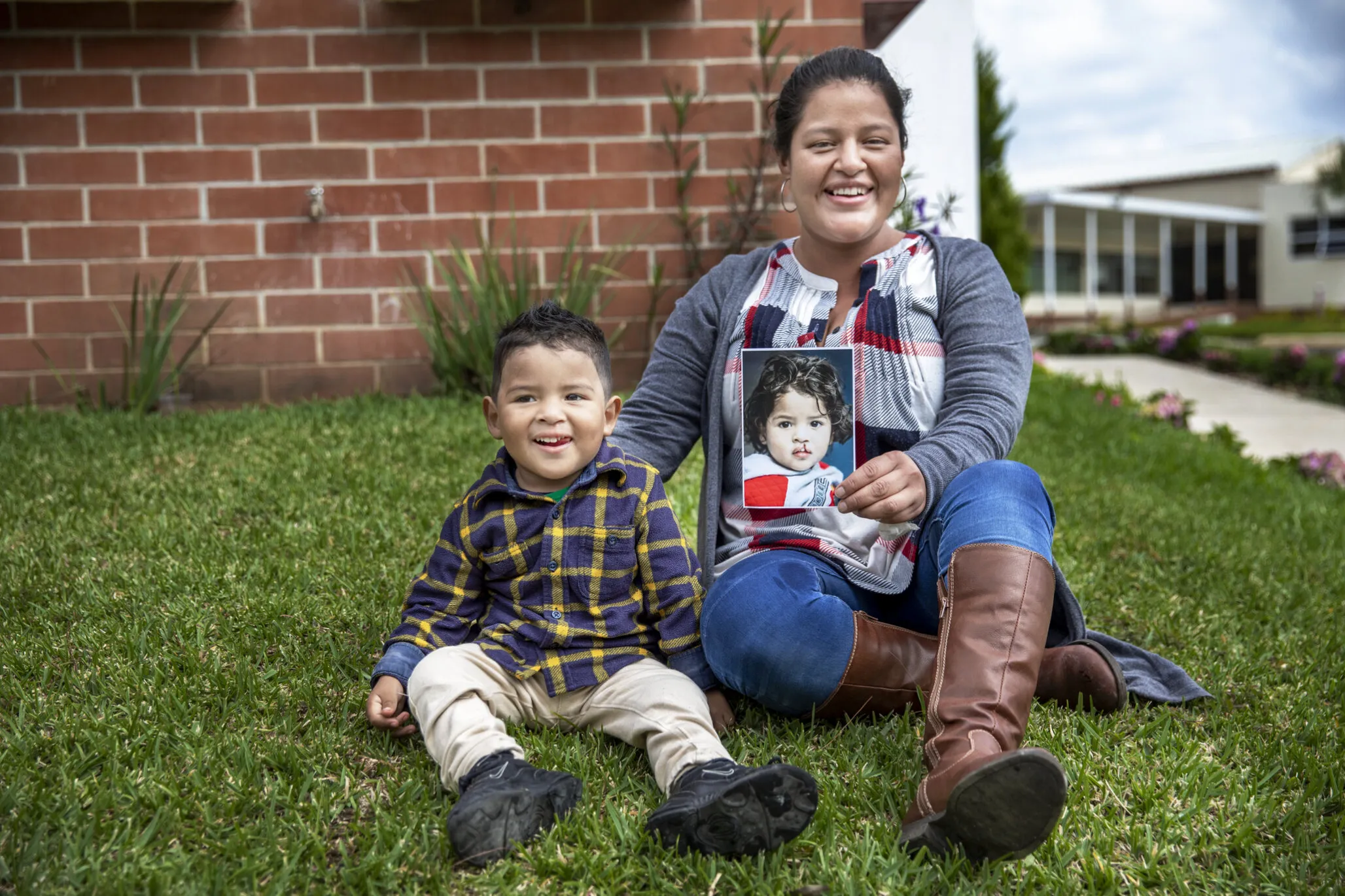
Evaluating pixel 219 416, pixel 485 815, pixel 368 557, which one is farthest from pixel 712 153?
pixel 485 815

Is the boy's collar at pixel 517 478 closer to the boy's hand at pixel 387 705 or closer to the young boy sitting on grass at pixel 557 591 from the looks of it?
the young boy sitting on grass at pixel 557 591

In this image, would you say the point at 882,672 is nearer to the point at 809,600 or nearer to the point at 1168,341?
the point at 809,600

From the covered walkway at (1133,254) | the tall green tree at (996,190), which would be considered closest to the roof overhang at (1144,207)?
the covered walkway at (1133,254)

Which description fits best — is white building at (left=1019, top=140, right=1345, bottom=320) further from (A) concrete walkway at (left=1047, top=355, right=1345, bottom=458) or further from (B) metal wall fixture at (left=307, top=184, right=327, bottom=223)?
(B) metal wall fixture at (left=307, top=184, right=327, bottom=223)

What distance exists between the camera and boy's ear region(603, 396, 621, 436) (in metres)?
1.97

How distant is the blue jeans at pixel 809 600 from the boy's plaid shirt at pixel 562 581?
0.08 meters

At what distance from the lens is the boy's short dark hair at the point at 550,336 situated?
189 cm

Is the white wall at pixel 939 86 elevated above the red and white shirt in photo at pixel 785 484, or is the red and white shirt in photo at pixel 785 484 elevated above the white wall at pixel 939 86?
the white wall at pixel 939 86

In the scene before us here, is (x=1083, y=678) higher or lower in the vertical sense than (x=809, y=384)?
lower

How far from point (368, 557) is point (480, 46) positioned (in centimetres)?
270

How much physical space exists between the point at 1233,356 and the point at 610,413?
10.0 m

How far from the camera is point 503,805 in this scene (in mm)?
1525

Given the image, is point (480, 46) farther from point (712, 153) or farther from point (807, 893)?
point (807, 893)

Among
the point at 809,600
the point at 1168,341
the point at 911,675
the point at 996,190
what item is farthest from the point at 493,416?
the point at 996,190
